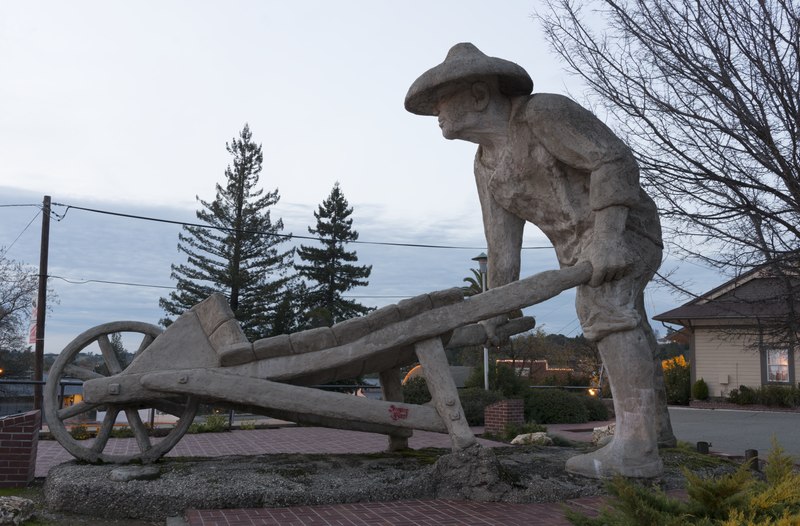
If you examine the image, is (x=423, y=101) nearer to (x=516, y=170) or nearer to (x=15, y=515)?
(x=516, y=170)

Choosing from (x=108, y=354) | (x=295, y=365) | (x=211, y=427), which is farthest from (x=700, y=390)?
(x=108, y=354)

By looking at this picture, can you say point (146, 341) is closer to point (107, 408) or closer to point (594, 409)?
point (107, 408)

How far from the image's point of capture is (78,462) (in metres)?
5.57

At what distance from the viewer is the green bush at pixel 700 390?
78.9 ft

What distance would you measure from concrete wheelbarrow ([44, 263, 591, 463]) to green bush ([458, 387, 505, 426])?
408 inches

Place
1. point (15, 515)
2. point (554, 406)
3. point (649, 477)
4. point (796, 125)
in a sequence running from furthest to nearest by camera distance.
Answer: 1. point (554, 406)
2. point (796, 125)
3. point (649, 477)
4. point (15, 515)

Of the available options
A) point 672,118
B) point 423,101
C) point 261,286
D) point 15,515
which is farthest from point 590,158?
point 261,286

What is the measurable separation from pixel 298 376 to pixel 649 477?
272 cm

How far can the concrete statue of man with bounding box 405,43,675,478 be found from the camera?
17.7 ft

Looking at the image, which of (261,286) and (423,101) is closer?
(423,101)

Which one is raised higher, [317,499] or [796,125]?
[796,125]

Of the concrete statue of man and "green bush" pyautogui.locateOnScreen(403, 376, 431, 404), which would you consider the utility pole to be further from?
the concrete statue of man

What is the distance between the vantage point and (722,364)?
24234 mm

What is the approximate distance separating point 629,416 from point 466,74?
2.87m
